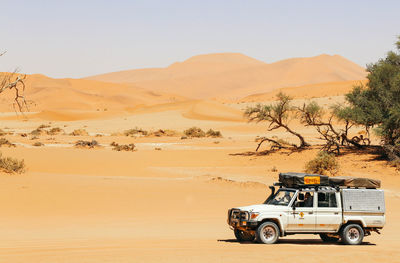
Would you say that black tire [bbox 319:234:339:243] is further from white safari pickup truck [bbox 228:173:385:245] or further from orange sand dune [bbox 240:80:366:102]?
orange sand dune [bbox 240:80:366:102]

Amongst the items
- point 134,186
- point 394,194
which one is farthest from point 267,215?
→ point 394,194

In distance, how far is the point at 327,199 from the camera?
43.2ft

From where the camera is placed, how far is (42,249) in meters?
11.5

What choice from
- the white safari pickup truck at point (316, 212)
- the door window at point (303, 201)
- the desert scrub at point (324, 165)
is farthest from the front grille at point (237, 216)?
the desert scrub at point (324, 165)

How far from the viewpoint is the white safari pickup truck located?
12734 mm

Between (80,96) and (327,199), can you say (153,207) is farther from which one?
(80,96)

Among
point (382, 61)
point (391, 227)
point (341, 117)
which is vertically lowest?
point (391, 227)

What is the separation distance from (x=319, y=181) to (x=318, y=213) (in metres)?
0.71

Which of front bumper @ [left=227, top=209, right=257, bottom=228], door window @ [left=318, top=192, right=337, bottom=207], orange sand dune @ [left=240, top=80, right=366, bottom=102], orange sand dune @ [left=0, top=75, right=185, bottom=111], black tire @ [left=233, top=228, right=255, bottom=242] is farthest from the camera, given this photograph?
orange sand dune @ [left=0, top=75, right=185, bottom=111]

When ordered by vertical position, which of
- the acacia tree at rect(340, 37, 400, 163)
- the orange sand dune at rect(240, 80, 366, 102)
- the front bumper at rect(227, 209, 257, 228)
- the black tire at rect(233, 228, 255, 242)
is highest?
the orange sand dune at rect(240, 80, 366, 102)

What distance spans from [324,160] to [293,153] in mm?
6809

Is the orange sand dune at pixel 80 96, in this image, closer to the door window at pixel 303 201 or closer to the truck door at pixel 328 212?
the door window at pixel 303 201

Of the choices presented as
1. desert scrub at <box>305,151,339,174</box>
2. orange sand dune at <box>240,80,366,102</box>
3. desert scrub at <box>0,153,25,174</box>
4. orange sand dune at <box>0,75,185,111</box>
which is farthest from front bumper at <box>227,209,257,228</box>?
orange sand dune at <box>240,80,366,102</box>

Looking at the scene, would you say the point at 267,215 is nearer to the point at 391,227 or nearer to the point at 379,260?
the point at 379,260
